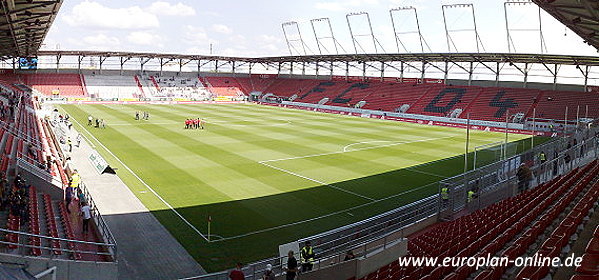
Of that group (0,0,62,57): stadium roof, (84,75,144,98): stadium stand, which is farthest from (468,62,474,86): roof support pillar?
(84,75,144,98): stadium stand

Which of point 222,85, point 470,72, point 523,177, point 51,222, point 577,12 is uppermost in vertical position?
point 470,72

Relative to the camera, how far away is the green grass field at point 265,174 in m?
16.5

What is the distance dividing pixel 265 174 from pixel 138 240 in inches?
410

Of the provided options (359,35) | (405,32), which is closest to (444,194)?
(405,32)

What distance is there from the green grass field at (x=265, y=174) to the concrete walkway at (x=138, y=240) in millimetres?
446

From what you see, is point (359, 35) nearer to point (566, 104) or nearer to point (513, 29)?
point (513, 29)

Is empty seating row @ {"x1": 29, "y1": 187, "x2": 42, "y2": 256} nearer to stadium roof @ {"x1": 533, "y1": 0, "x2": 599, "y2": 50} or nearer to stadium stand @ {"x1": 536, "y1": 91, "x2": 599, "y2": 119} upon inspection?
stadium roof @ {"x1": 533, "y1": 0, "x2": 599, "y2": 50}

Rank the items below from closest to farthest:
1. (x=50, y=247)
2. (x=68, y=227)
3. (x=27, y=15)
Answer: (x=50, y=247) < (x=68, y=227) < (x=27, y=15)

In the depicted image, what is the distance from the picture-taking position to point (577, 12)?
1559 centimetres

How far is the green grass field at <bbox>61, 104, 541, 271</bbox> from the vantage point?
16469 millimetres

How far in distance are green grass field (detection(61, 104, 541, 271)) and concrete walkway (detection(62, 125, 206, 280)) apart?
0.45 m

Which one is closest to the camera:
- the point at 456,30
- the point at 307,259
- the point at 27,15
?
the point at 307,259

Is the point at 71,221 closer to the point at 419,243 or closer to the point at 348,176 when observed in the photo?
the point at 419,243

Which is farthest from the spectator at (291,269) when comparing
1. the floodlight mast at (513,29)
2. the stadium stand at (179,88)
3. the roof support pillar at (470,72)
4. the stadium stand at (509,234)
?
the stadium stand at (179,88)
